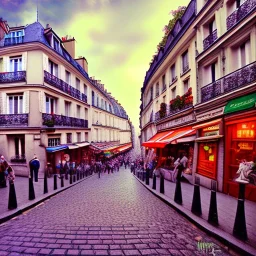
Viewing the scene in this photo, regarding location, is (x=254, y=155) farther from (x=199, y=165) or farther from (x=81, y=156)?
(x=81, y=156)

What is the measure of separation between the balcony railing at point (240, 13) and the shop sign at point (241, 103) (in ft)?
10.3

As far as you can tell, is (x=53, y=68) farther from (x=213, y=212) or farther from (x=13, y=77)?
(x=213, y=212)

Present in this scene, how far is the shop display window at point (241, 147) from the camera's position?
21.6 ft

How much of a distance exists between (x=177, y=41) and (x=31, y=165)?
12.3 m

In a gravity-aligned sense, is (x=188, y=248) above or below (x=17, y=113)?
below

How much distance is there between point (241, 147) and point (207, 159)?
91.0 inches

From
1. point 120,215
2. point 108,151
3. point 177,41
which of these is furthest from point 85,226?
point 108,151

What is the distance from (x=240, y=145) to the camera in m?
7.24

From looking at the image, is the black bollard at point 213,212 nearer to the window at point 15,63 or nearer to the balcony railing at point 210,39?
the balcony railing at point 210,39

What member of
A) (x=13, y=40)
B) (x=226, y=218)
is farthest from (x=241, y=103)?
(x=13, y=40)

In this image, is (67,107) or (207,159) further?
(67,107)

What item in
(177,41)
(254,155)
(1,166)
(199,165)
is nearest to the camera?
(254,155)

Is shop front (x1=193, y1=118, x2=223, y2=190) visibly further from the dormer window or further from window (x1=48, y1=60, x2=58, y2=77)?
the dormer window

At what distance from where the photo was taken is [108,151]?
24547mm
